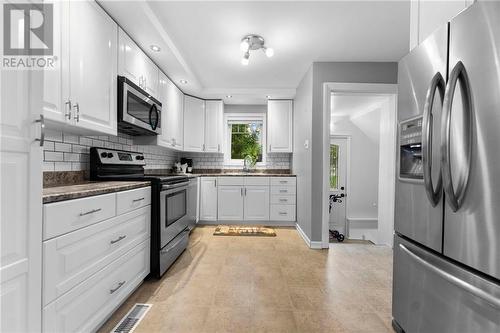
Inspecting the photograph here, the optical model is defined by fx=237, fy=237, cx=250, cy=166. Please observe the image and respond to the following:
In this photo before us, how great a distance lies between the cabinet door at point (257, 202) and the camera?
13.7 feet

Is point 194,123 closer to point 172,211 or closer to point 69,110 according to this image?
point 172,211

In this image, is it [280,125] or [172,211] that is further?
[280,125]

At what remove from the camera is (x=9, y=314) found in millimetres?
836

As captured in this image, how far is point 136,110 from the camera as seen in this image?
2381 millimetres

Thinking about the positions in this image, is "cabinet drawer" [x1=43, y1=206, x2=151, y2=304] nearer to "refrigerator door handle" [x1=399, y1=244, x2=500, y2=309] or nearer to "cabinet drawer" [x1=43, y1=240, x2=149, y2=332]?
"cabinet drawer" [x1=43, y1=240, x2=149, y2=332]

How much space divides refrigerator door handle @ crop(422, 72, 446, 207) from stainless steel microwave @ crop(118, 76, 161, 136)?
223cm

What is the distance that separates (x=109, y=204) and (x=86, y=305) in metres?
0.57

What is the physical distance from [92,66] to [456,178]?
2326mm

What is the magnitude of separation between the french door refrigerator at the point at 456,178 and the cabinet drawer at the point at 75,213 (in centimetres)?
171

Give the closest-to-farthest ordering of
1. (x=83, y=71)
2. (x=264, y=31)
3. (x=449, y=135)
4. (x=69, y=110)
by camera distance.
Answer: (x=449, y=135) → (x=69, y=110) → (x=83, y=71) → (x=264, y=31)

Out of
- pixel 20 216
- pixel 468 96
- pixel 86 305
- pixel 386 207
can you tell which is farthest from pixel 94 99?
pixel 386 207

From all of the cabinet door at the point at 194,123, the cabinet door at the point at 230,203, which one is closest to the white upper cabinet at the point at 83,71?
the cabinet door at the point at 194,123

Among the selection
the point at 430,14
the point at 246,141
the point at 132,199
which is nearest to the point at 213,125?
the point at 246,141

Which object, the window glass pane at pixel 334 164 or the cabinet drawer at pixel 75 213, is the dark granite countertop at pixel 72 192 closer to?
the cabinet drawer at pixel 75 213
